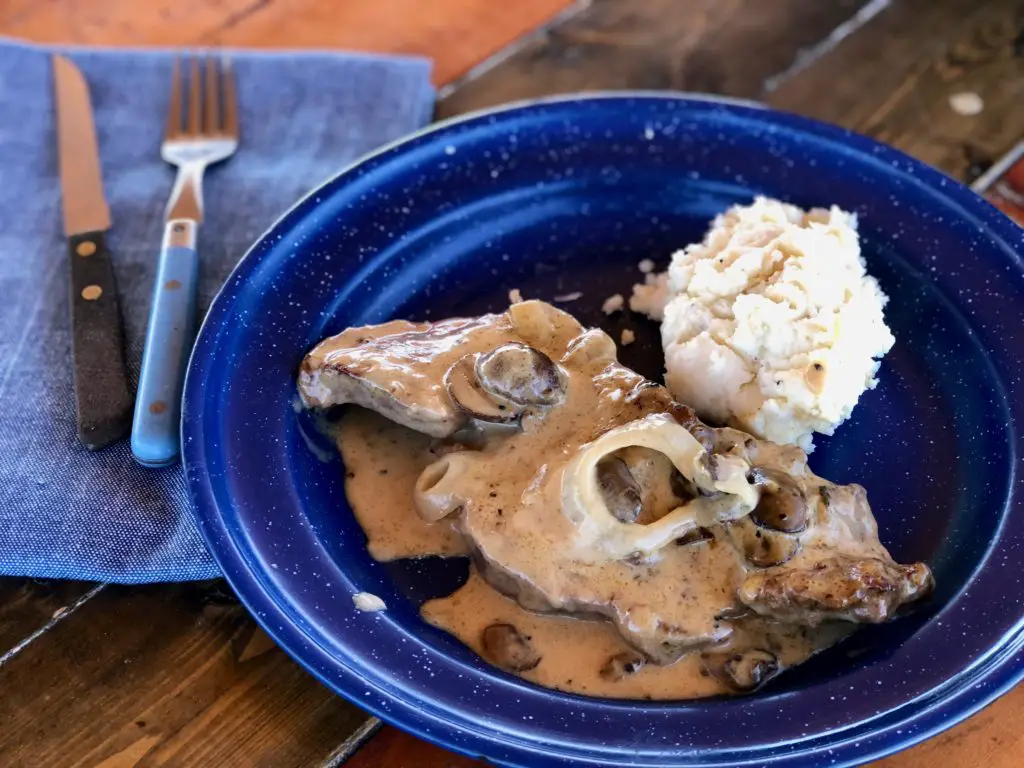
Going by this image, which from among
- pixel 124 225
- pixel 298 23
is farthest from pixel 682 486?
pixel 298 23

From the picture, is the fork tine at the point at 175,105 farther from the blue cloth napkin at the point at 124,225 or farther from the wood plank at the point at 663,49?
the wood plank at the point at 663,49

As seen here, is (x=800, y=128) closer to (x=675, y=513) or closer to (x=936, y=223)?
(x=936, y=223)

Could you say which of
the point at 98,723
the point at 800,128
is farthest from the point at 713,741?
the point at 800,128

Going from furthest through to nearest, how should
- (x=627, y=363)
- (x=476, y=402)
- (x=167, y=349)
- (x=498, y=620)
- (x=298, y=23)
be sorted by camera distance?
(x=298, y=23)
(x=627, y=363)
(x=167, y=349)
(x=476, y=402)
(x=498, y=620)

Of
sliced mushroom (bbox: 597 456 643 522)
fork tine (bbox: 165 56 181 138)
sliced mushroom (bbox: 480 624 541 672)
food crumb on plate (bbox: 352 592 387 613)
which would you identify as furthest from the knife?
sliced mushroom (bbox: 597 456 643 522)

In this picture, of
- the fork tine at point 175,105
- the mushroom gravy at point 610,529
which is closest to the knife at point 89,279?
the fork tine at point 175,105

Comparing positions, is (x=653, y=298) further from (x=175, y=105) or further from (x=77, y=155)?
(x=77, y=155)
